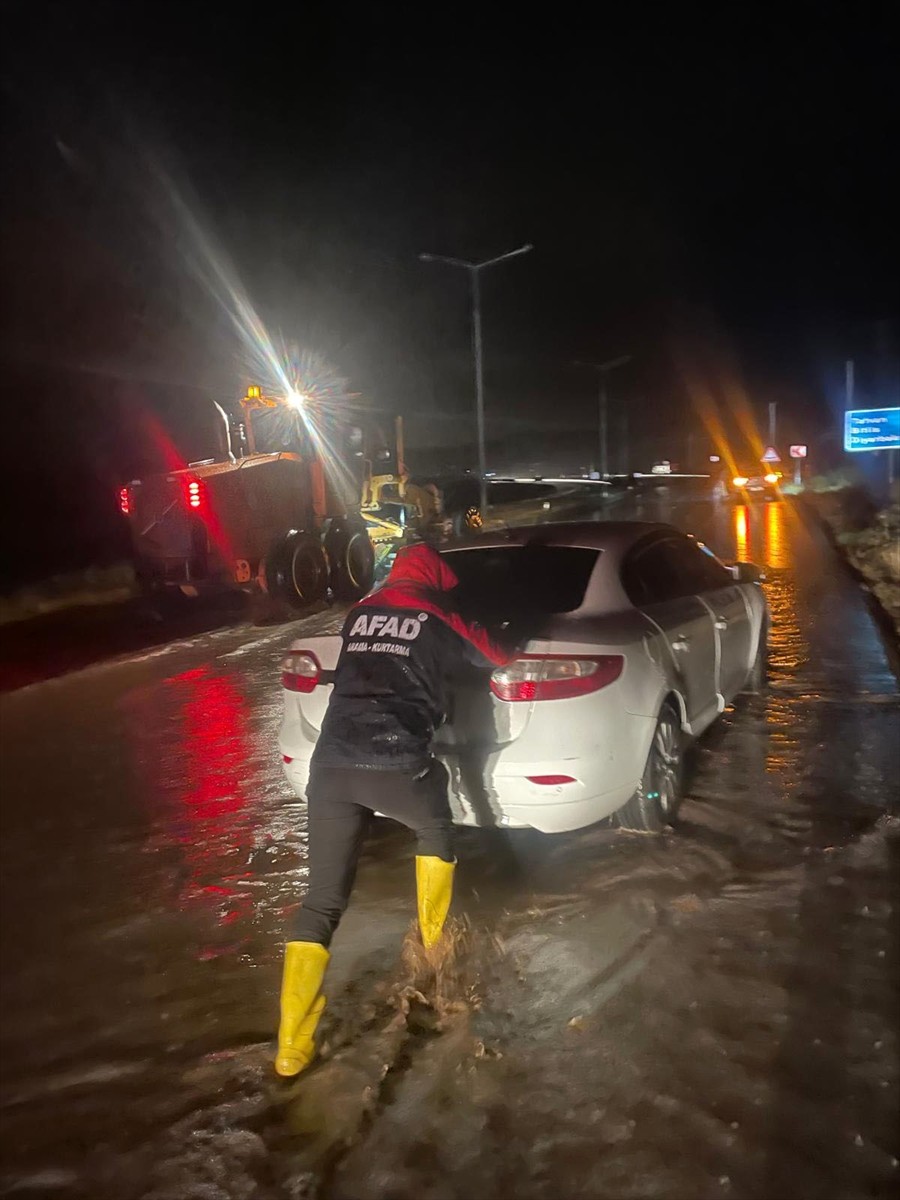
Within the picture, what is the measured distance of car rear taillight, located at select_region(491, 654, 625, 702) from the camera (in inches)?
189

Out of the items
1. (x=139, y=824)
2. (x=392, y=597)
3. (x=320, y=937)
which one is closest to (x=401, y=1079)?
(x=320, y=937)

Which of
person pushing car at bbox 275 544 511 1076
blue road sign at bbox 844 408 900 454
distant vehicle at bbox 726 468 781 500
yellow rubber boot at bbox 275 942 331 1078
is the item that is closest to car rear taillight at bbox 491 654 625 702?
person pushing car at bbox 275 544 511 1076

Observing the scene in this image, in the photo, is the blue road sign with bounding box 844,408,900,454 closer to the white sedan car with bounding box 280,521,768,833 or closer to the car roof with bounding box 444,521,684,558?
the white sedan car with bounding box 280,521,768,833

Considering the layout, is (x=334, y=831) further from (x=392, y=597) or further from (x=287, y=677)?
(x=287, y=677)

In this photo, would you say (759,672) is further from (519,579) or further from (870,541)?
(870,541)

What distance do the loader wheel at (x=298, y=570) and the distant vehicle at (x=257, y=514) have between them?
0.01m

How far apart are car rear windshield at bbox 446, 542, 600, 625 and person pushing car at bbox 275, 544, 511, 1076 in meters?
1.48

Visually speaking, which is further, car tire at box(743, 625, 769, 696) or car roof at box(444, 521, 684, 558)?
car tire at box(743, 625, 769, 696)

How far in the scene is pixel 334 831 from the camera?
12.5 ft

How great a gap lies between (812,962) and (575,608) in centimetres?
190

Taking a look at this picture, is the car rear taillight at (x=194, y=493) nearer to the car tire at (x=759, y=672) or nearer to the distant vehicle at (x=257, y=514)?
the distant vehicle at (x=257, y=514)

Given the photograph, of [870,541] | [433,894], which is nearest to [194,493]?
[433,894]

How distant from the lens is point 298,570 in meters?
14.9

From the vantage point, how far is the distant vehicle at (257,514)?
14039 mm
